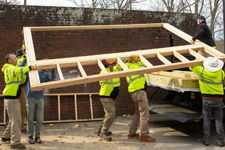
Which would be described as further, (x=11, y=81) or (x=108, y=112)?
(x=108, y=112)

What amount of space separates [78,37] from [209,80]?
4480 mm

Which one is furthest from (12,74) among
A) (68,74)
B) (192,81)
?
(192,81)

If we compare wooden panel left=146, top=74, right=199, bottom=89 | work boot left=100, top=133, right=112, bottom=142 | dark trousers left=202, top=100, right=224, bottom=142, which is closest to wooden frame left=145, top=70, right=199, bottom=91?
wooden panel left=146, top=74, right=199, bottom=89

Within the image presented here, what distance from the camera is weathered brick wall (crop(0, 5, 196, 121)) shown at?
300 inches

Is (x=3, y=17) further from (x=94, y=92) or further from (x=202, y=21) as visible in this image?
(x=202, y=21)

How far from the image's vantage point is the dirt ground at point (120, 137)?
5.41 meters

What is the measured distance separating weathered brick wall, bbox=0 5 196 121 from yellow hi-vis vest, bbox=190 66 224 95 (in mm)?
3505

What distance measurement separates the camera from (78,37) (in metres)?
8.16

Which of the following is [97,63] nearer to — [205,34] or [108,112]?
[108,112]

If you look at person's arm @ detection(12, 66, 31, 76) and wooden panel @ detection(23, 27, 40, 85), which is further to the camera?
person's arm @ detection(12, 66, 31, 76)

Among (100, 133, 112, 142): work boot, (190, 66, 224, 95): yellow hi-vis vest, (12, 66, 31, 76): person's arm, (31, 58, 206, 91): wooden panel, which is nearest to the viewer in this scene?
(31, 58, 206, 91): wooden panel

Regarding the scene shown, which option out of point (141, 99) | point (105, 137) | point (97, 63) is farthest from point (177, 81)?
point (105, 137)

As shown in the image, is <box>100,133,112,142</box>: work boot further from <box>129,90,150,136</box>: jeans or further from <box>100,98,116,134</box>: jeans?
<box>129,90,150,136</box>: jeans

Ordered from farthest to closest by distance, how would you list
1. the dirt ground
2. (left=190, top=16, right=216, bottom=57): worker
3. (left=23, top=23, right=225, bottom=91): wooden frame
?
(left=190, top=16, right=216, bottom=57): worker, the dirt ground, (left=23, top=23, right=225, bottom=91): wooden frame
